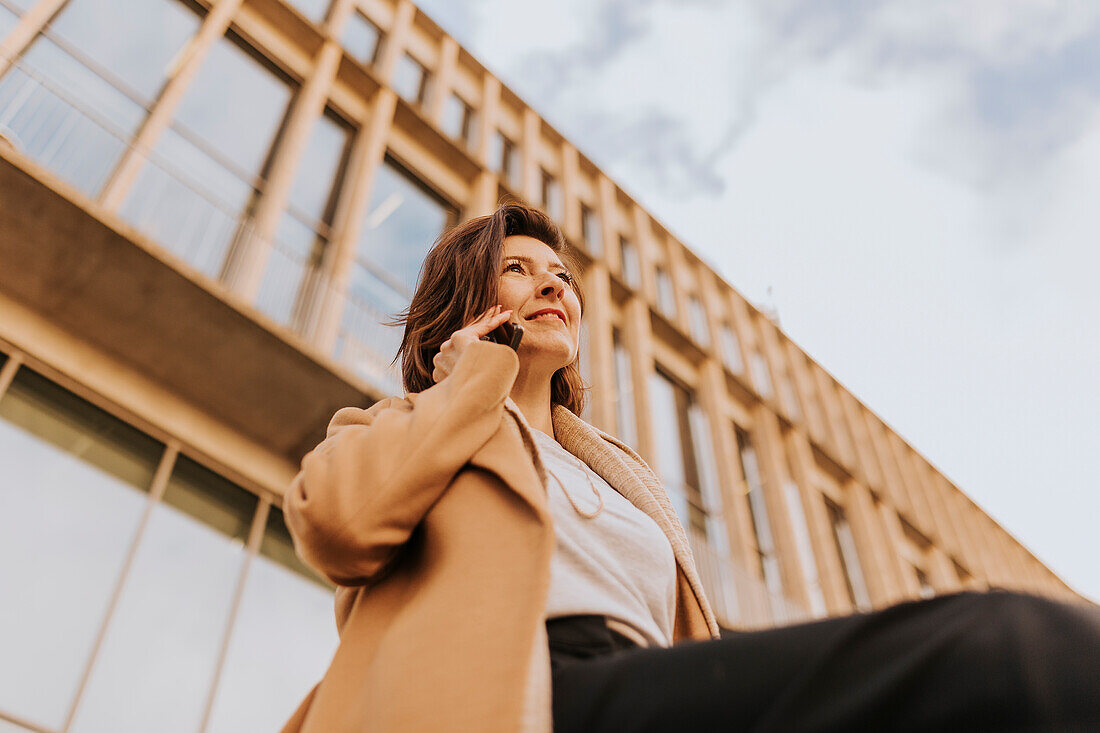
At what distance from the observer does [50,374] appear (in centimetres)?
667

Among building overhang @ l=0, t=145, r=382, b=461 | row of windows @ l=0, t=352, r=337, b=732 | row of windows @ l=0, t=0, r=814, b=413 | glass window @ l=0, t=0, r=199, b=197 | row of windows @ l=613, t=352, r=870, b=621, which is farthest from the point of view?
row of windows @ l=613, t=352, r=870, b=621

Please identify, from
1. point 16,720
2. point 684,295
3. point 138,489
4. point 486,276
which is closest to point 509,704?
point 486,276

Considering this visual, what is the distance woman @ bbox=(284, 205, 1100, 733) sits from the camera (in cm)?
86

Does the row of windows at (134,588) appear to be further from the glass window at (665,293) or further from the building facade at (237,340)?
the glass window at (665,293)

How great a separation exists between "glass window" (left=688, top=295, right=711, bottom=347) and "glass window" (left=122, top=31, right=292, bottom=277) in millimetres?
8585

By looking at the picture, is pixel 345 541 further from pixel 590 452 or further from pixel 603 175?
pixel 603 175

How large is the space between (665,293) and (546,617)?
15.2 metres

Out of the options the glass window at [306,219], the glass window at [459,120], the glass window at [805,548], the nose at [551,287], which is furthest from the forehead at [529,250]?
the glass window at [805,548]

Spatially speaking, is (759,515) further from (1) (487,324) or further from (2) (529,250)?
(1) (487,324)

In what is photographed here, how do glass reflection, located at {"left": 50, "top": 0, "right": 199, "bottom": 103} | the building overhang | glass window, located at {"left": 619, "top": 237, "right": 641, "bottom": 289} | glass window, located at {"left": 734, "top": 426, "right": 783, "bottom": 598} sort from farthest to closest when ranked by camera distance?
1. glass window, located at {"left": 619, "top": 237, "right": 641, "bottom": 289}
2. glass window, located at {"left": 734, "top": 426, "right": 783, "bottom": 598}
3. glass reflection, located at {"left": 50, "top": 0, "right": 199, "bottom": 103}
4. the building overhang

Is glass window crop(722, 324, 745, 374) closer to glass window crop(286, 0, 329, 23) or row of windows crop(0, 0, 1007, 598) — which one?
row of windows crop(0, 0, 1007, 598)

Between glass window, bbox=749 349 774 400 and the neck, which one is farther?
glass window, bbox=749 349 774 400

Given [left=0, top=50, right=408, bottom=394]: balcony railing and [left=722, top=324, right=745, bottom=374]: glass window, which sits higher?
[left=722, top=324, right=745, bottom=374]: glass window

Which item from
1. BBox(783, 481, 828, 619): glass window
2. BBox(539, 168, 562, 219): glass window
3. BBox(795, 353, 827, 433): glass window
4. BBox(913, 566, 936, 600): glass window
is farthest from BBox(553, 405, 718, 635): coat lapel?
BBox(913, 566, 936, 600): glass window
